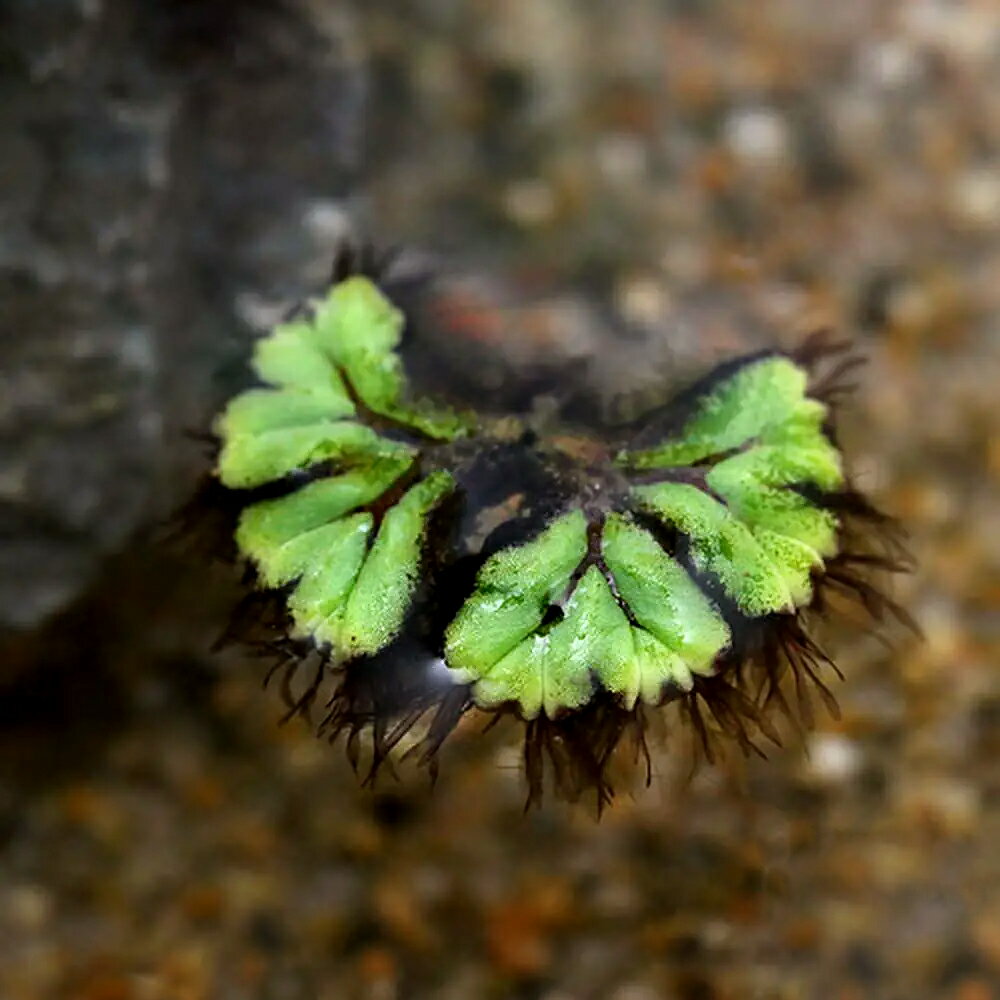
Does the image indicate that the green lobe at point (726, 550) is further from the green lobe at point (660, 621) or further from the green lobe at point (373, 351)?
the green lobe at point (373, 351)

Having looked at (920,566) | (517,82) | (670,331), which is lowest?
(920,566)

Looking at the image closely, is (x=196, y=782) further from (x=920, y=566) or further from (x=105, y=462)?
(x=920, y=566)

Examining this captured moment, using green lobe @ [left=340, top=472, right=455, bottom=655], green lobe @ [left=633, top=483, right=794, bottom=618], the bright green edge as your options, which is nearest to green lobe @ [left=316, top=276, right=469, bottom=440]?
the bright green edge

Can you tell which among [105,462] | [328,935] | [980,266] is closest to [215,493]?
[105,462]

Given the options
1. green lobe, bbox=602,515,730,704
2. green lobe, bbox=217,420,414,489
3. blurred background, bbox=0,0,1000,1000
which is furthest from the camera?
blurred background, bbox=0,0,1000,1000

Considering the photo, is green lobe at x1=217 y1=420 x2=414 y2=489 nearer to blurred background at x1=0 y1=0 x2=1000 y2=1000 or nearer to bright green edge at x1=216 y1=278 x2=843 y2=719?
bright green edge at x1=216 y1=278 x2=843 y2=719

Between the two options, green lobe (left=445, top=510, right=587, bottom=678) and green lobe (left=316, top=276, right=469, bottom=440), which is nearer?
green lobe (left=445, top=510, right=587, bottom=678)

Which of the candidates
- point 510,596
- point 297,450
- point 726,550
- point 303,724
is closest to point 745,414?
point 726,550

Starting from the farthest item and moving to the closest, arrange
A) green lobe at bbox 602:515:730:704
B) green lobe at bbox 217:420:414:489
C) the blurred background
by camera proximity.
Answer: the blurred background
green lobe at bbox 217:420:414:489
green lobe at bbox 602:515:730:704

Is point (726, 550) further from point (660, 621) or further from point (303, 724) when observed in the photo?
point (303, 724)
